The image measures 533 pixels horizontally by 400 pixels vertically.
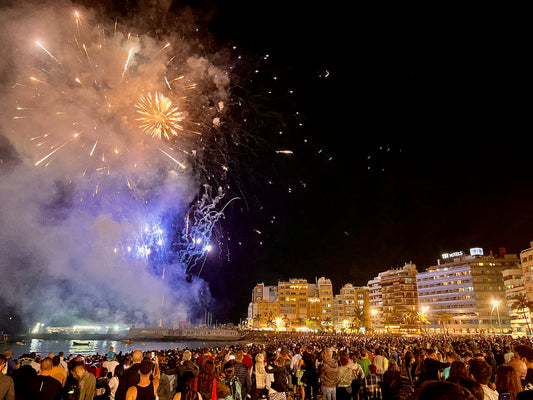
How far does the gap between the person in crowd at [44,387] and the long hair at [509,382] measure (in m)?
6.55

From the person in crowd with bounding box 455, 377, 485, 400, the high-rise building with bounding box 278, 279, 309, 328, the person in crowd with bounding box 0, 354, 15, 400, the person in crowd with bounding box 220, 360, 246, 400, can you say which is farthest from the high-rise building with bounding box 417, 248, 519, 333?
the person in crowd with bounding box 0, 354, 15, 400

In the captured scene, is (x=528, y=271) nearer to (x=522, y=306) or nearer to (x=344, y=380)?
(x=522, y=306)

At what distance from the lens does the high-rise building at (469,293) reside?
97.5 m

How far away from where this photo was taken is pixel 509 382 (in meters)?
4.43

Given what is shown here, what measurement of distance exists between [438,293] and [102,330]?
156211mm

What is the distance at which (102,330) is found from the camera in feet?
578

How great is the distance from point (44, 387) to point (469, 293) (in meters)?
118

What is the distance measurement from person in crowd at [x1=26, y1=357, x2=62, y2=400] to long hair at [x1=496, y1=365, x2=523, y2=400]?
6546 mm

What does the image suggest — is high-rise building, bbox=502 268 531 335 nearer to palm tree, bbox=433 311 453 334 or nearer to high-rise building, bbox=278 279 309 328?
palm tree, bbox=433 311 453 334

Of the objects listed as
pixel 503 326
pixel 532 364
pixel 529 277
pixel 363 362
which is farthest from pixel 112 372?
pixel 503 326

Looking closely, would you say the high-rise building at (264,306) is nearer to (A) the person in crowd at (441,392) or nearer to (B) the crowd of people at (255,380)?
(B) the crowd of people at (255,380)

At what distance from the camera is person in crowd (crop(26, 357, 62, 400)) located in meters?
5.56

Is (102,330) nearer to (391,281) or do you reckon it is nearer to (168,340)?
(168,340)

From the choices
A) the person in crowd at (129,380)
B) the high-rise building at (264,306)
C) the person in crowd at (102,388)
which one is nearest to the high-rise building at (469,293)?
the high-rise building at (264,306)
